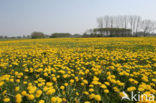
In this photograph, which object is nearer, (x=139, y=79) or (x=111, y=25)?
(x=139, y=79)

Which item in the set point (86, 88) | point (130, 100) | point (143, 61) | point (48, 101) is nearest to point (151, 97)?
point (130, 100)

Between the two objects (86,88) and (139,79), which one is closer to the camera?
(86,88)

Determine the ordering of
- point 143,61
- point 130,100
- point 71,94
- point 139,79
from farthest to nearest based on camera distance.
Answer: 1. point 143,61
2. point 139,79
3. point 71,94
4. point 130,100

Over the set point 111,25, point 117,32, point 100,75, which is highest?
point 111,25

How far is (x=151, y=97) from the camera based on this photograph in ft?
4.91

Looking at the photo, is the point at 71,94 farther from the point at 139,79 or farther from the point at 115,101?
the point at 139,79

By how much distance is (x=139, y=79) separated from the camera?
2.38 meters

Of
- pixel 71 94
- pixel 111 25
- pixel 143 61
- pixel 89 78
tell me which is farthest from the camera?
pixel 111 25

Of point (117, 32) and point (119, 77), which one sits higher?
point (117, 32)

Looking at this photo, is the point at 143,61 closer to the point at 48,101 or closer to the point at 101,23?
the point at 48,101

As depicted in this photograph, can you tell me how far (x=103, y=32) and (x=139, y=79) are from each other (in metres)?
46.5

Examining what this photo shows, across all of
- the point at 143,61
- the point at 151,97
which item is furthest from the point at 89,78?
the point at 143,61

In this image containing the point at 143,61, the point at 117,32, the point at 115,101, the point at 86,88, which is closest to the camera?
the point at 115,101

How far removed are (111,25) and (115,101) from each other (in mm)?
52273
